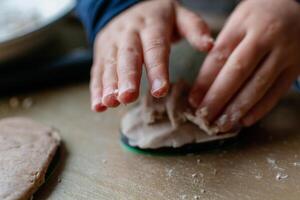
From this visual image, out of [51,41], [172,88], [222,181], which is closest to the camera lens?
[222,181]

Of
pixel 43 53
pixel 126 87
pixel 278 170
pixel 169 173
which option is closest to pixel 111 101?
pixel 126 87

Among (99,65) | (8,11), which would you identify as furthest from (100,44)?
(8,11)

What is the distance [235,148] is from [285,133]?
9 cm

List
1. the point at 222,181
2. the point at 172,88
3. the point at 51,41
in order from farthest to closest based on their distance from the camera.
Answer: the point at 51,41 → the point at 172,88 → the point at 222,181

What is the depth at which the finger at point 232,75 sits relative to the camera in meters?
0.66

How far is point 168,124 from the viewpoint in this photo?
67 centimetres

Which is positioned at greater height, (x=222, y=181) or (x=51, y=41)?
(x=222, y=181)

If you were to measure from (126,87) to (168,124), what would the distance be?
0.12m

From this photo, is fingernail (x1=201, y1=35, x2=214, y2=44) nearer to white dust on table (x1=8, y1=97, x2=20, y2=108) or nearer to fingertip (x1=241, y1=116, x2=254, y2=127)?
fingertip (x1=241, y1=116, x2=254, y2=127)

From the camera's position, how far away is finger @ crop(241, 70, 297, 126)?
2.23 ft

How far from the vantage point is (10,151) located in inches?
25.1

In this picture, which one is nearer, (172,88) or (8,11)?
(172,88)

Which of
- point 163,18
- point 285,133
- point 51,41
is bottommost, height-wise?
point 51,41

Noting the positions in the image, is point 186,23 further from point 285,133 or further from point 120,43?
point 285,133
